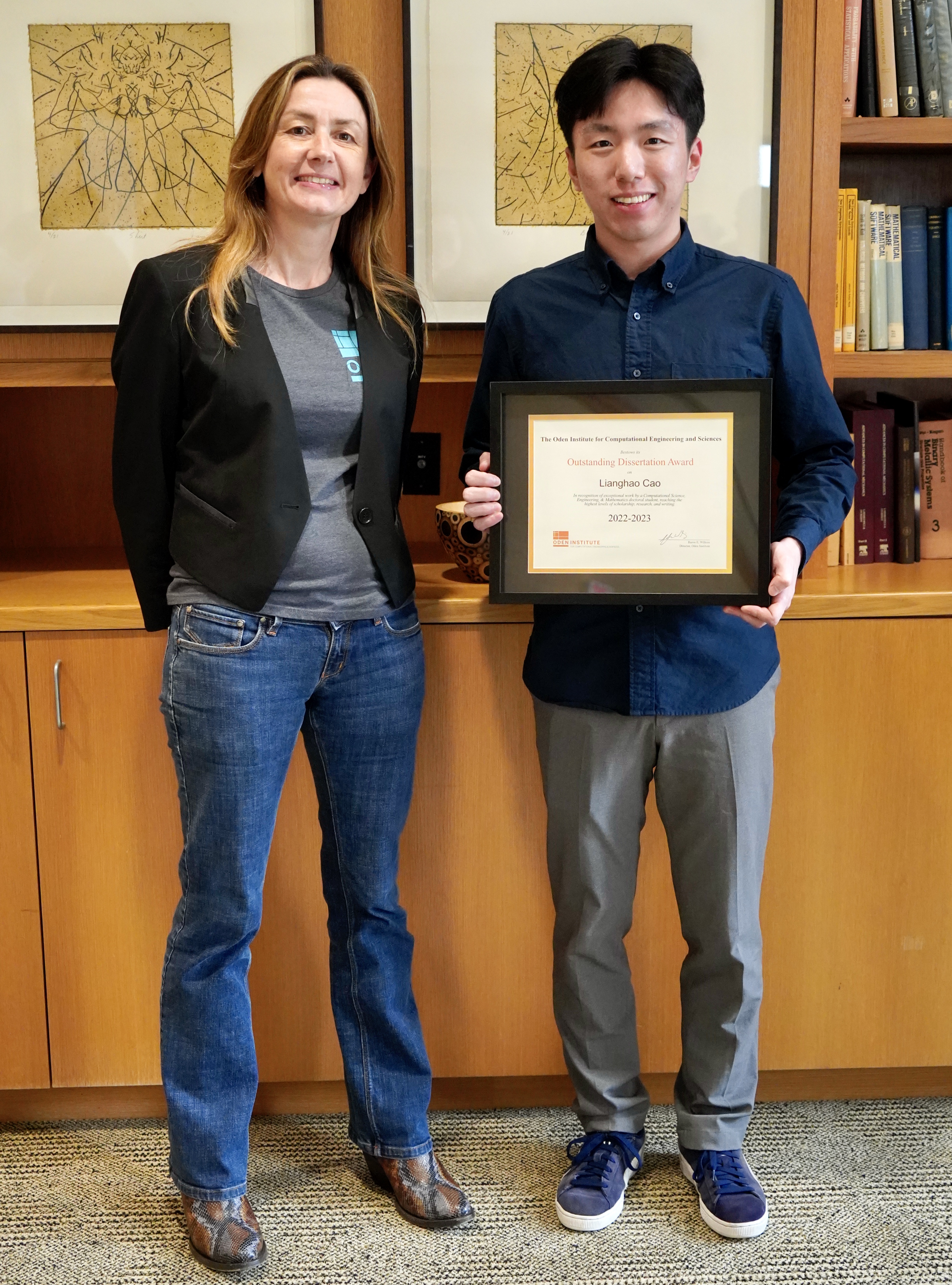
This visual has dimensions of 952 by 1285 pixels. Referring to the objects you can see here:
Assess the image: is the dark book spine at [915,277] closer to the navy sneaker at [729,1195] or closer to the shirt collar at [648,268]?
the shirt collar at [648,268]

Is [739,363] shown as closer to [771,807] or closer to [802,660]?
[802,660]

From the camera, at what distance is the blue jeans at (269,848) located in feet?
5.18

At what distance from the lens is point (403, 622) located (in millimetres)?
1704

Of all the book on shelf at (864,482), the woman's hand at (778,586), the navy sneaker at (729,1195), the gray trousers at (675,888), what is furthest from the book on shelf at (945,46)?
the navy sneaker at (729,1195)

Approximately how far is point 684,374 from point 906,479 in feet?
2.60

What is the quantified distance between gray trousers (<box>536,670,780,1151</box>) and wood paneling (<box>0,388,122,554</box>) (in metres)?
1.18

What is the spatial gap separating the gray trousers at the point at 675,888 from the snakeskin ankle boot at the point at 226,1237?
537 mm

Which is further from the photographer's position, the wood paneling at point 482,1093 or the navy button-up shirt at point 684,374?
the wood paneling at point 482,1093

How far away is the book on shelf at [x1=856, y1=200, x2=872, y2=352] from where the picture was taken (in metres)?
2.11

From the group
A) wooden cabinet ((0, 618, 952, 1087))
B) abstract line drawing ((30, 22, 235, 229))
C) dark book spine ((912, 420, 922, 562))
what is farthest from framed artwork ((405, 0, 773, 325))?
wooden cabinet ((0, 618, 952, 1087))

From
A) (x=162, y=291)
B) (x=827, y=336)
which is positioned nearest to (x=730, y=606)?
(x=827, y=336)

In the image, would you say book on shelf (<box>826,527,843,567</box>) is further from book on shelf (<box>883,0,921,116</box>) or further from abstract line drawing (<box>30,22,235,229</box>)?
abstract line drawing (<box>30,22,235,229</box>)

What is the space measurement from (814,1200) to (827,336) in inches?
56.6

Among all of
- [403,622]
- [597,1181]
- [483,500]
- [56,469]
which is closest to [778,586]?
[483,500]
